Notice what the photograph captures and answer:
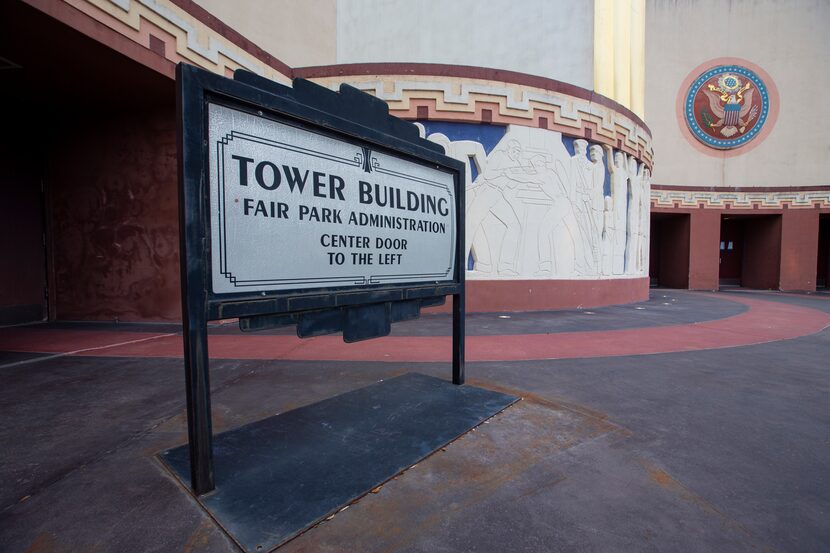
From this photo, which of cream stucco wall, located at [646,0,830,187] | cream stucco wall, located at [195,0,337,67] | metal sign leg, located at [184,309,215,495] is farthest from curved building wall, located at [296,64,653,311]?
cream stucco wall, located at [646,0,830,187]

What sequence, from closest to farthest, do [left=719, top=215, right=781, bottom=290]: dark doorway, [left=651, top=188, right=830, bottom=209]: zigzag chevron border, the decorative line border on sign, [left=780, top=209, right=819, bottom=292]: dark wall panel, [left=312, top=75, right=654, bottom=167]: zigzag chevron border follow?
the decorative line border on sign < [left=312, top=75, right=654, bottom=167]: zigzag chevron border < [left=780, top=209, right=819, bottom=292]: dark wall panel < [left=651, top=188, right=830, bottom=209]: zigzag chevron border < [left=719, top=215, right=781, bottom=290]: dark doorway

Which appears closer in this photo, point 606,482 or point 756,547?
point 756,547

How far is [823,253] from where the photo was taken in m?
18.4

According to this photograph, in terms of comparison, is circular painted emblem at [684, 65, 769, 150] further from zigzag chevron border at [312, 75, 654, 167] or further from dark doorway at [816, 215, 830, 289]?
zigzag chevron border at [312, 75, 654, 167]

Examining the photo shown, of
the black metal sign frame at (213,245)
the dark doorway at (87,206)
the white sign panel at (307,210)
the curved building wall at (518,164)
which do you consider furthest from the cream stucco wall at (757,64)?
the dark doorway at (87,206)

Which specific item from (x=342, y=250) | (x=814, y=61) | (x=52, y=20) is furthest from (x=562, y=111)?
(x=814, y=61)

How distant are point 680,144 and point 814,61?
6576 millimetres

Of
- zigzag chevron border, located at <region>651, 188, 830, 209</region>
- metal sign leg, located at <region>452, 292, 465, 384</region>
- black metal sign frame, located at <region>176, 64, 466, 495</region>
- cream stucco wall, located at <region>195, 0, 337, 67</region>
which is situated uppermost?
cream stucco wall, located at <region>195, 0, 337, 67</region>

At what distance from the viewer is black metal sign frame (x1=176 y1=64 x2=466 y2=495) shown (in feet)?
5.22

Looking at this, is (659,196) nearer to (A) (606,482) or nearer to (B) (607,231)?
(B) (607,231)

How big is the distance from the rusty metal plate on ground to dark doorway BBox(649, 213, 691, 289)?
56.1 feet

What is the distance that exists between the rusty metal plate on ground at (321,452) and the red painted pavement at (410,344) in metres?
1.35

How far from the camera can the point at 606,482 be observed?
1791 mm

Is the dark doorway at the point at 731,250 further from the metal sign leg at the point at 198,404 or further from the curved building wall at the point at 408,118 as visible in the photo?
the metal sign leg at the point at 198,404
